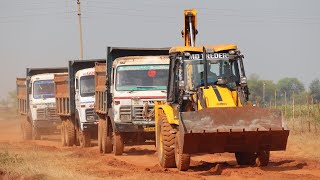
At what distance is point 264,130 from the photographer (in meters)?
13.6

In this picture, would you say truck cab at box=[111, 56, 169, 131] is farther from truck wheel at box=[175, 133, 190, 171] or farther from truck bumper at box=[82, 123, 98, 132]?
truck bumper at box=[82, 123, 98, 132]

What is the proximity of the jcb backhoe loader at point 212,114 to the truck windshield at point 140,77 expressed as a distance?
4149mm

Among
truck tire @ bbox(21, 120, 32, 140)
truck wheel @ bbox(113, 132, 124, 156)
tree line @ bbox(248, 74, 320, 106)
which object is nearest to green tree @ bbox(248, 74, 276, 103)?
tree line @ bbox(248, 74, 320, 106)

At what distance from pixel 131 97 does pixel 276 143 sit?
702 cm

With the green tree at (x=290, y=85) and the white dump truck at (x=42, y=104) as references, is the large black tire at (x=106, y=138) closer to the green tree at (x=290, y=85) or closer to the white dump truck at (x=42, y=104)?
the white dump truck at (x=42, y=104)

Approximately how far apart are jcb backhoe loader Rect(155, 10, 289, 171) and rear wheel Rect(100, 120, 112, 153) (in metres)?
6.11

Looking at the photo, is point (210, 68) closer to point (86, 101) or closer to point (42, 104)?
point (86, 101)

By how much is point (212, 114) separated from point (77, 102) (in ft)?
44.7

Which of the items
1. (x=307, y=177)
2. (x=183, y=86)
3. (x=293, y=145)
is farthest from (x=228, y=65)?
(x=293, y=145)

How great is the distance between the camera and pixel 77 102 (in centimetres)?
2670

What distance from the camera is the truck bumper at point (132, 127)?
65.8 feet

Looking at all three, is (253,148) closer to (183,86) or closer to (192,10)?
(183,86)

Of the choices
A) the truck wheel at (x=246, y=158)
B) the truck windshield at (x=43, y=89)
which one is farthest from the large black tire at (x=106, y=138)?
the truck windshield at (x=43, y=89)

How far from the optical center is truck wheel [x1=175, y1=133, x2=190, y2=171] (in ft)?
47.4
